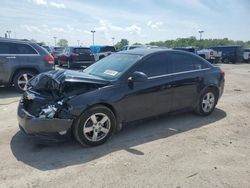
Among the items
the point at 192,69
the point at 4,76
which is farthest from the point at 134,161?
the point at 4,76

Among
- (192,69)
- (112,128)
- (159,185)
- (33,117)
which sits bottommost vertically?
(159,185)

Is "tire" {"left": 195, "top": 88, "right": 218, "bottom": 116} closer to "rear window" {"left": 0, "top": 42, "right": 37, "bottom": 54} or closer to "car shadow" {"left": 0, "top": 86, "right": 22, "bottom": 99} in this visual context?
"car shadow" {"left": 0, "top": 86, "right": 22, "bottom": 99}

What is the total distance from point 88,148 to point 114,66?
67.3 inches

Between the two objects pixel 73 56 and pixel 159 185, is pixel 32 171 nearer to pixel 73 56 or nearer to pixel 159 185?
pixel 159 185

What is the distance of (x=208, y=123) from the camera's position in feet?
19.7

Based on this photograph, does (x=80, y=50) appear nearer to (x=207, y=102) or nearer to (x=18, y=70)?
(x=18, y=70)

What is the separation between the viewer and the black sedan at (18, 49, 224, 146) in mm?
4348

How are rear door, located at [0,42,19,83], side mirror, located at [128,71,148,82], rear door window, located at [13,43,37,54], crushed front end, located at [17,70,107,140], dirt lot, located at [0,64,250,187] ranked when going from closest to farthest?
dirt lot, located at [0,64,250,187] < crushed front end, located at [17,70,107,140] < side mirror, located at [128,71,148,82] < rear door, located at [0,42,19,83] < rear door window, located at [13,43,37,54]

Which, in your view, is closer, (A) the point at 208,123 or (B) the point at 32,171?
(B) the point at 32,171

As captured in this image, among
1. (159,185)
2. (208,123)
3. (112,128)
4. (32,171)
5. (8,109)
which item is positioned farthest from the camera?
(8,109)

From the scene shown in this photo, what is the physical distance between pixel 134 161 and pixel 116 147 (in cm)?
61

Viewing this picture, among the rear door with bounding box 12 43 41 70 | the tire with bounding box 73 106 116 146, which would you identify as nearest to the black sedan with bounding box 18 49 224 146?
the tire with bounding box 73 106 116 146

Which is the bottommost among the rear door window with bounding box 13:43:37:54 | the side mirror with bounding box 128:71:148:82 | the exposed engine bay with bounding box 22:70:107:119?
the exposed engine bay with bounding box 22:70:107:119

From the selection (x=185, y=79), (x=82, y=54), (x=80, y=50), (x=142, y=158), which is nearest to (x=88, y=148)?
(x=142, y=158)
